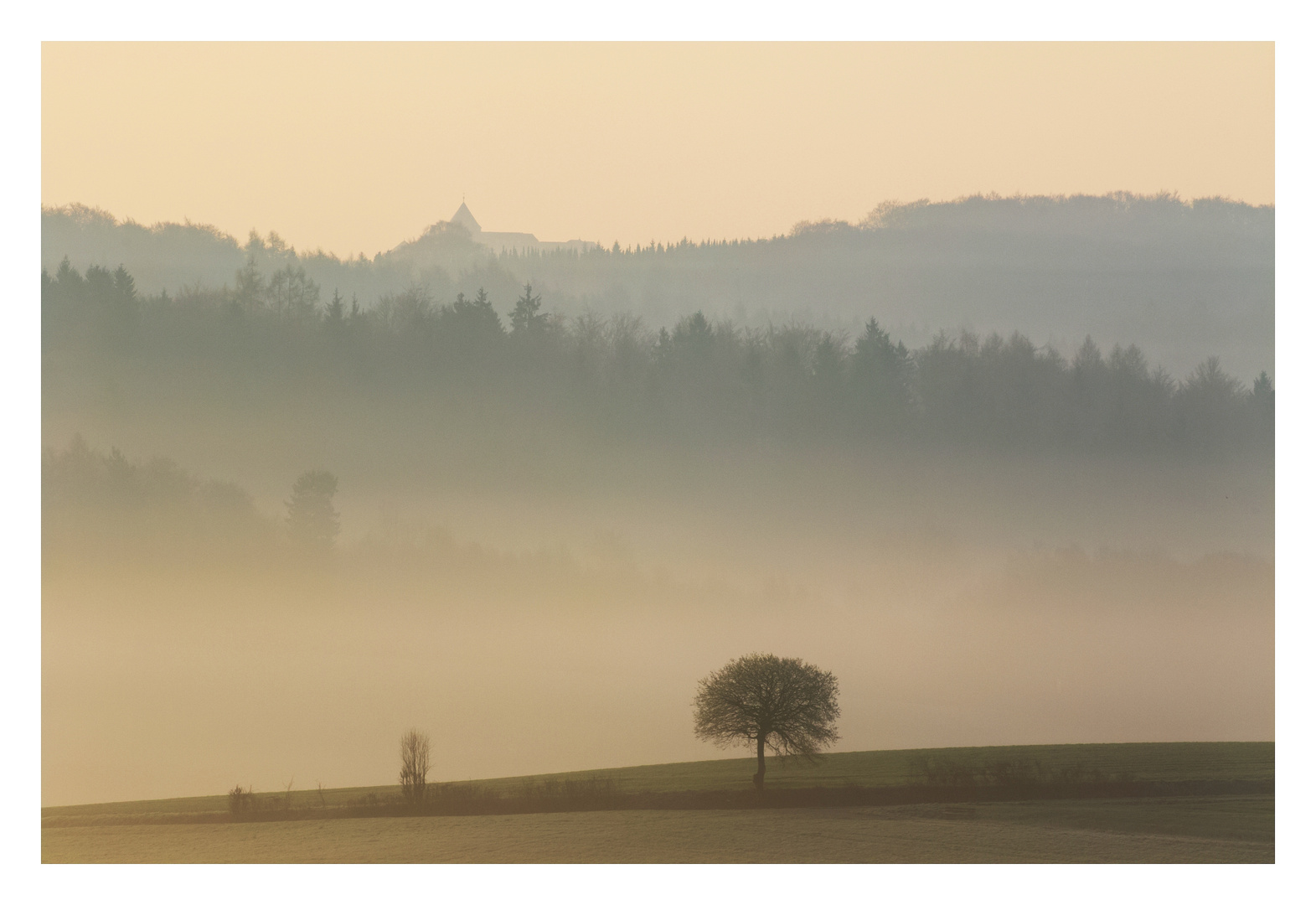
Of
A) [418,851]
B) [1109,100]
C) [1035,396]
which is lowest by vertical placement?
[418,851]

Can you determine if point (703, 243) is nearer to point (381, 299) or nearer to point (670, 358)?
point (670, 358)

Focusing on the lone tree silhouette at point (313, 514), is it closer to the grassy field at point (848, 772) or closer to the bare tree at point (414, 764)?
the bare tree at point (414, 764)

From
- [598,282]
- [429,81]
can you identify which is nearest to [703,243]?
[598,282]

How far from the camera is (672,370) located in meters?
12.0

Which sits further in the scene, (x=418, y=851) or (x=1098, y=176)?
(x=1098, y=176)

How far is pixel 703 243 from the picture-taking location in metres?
11.9

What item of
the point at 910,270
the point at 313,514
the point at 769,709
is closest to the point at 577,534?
the point at 769,709

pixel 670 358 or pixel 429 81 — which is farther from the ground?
pixel 429 81

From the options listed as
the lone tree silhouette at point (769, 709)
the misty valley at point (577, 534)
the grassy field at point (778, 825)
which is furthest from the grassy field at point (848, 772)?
the lone tree silhouette at point (769, 709)

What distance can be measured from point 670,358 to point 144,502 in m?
5.71

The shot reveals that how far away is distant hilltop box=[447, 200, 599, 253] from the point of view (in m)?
11.7

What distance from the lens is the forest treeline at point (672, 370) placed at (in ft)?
38.3

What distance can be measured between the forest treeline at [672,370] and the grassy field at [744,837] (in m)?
3.81

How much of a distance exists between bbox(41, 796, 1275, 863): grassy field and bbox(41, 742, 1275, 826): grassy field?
0.21 m
